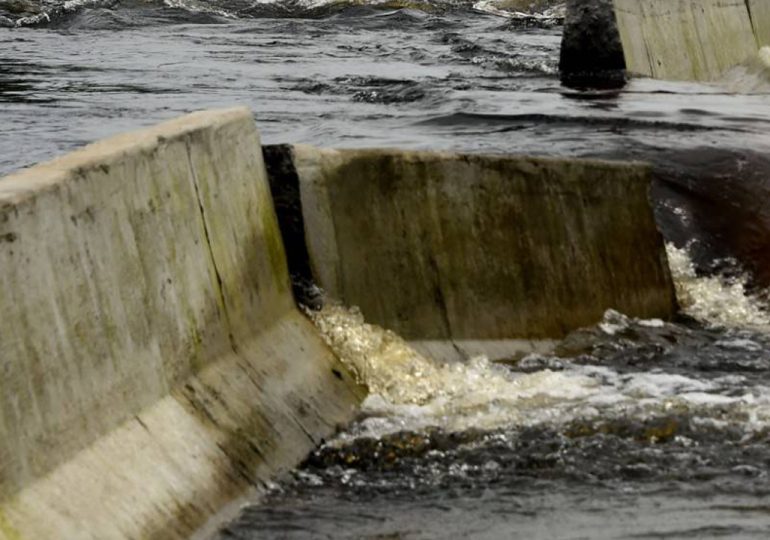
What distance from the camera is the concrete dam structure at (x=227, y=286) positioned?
5.05 metres

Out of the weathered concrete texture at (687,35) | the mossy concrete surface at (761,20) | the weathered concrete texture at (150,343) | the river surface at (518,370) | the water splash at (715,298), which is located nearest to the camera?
the weathered concrete texture at (150,343)

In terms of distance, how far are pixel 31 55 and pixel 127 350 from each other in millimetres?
15975

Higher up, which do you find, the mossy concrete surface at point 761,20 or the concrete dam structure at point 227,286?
the concrete dam structure at point 227,286

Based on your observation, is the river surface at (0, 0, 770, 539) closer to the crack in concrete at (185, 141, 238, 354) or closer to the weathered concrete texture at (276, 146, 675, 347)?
the weathered concrete texture at (276, 146, 675, 347)

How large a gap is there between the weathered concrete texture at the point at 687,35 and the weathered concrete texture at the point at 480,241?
8.09 m

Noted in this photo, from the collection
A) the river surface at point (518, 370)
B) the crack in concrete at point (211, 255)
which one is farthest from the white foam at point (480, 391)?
the crack in concrete at point (211, 255)

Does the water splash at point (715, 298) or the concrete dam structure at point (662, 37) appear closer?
the water splash at point (715, 298)

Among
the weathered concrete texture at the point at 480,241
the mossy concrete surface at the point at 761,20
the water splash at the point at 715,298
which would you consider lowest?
the water splash at the point at 715,298

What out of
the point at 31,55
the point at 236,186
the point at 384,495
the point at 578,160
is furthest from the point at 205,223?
the point at 31,55

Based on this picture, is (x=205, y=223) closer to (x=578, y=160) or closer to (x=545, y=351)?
(x=545, y=351)

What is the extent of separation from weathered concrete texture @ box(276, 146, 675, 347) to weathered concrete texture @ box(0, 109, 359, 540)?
0.42 m

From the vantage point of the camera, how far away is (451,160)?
809 centimetres

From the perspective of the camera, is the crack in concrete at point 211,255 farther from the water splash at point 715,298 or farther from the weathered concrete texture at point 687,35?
the weathered concrete texture at point 687,35

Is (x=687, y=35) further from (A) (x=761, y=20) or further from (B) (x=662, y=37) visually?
(A) (x=761, y=20)
